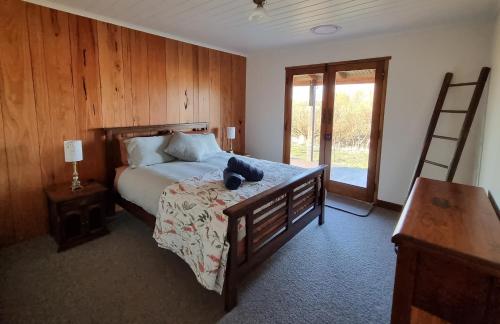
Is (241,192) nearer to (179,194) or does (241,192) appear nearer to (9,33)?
(179,194)

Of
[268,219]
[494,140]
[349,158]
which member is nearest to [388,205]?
[349,158]

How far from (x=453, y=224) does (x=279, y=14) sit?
2.51m

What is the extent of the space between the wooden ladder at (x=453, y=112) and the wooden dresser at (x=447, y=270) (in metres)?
1.95

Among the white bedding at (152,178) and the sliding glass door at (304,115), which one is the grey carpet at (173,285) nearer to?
the white bedding at (152,178)

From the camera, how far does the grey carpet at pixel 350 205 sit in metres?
3.56

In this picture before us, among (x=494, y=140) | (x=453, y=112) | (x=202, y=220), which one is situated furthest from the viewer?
(x=453, y=112)

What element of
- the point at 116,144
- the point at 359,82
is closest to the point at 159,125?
the point at 116,144

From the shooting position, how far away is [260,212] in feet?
6.83

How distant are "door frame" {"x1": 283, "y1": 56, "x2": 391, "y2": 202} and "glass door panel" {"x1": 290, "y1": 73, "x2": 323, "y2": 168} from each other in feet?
0.22

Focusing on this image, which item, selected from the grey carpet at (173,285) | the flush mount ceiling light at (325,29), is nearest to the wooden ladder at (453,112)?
the grey carpet at (173,285)

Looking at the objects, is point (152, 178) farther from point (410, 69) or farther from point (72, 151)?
point (410, 69)

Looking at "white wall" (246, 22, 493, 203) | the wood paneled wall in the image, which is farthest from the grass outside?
the wood paneled wall

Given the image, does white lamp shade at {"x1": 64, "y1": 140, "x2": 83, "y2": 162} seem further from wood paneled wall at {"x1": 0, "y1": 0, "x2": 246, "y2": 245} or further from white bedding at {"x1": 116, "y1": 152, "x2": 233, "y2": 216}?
white bedding at {"x1": 116, "y1": 152, "x2": 233, "y2": 216}

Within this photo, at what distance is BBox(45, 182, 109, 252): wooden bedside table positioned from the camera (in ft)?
8.28
